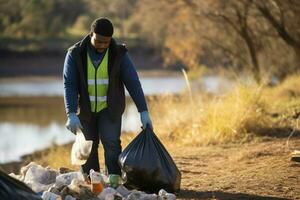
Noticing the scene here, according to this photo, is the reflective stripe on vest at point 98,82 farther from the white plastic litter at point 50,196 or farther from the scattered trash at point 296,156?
the scattered trash at point 296,156

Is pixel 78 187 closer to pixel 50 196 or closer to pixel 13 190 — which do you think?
pixel 50 196

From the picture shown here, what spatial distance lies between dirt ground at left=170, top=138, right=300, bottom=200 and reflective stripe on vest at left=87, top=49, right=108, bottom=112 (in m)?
1.22

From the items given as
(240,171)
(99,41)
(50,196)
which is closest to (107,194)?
(50,196)

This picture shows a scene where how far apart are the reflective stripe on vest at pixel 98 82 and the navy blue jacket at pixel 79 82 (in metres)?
0.05

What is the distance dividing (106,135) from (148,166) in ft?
1.84

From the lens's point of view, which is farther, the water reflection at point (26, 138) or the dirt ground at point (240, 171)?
the water reflection at point (26, 138)

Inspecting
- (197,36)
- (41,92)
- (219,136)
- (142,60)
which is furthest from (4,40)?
(219,136)

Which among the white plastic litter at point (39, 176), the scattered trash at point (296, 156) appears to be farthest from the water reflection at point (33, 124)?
the white plastic litter at point (39, 176)

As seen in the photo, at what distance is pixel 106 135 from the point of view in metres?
6.61

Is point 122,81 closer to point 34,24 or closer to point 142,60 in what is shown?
point 142,60

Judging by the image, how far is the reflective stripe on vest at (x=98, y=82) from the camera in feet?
21.3

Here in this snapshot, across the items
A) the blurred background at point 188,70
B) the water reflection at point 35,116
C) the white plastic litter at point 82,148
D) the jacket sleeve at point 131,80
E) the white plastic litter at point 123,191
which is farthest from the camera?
the water reflection at point 35,116

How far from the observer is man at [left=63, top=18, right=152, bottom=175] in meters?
6.48

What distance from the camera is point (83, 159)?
21.4 feet
